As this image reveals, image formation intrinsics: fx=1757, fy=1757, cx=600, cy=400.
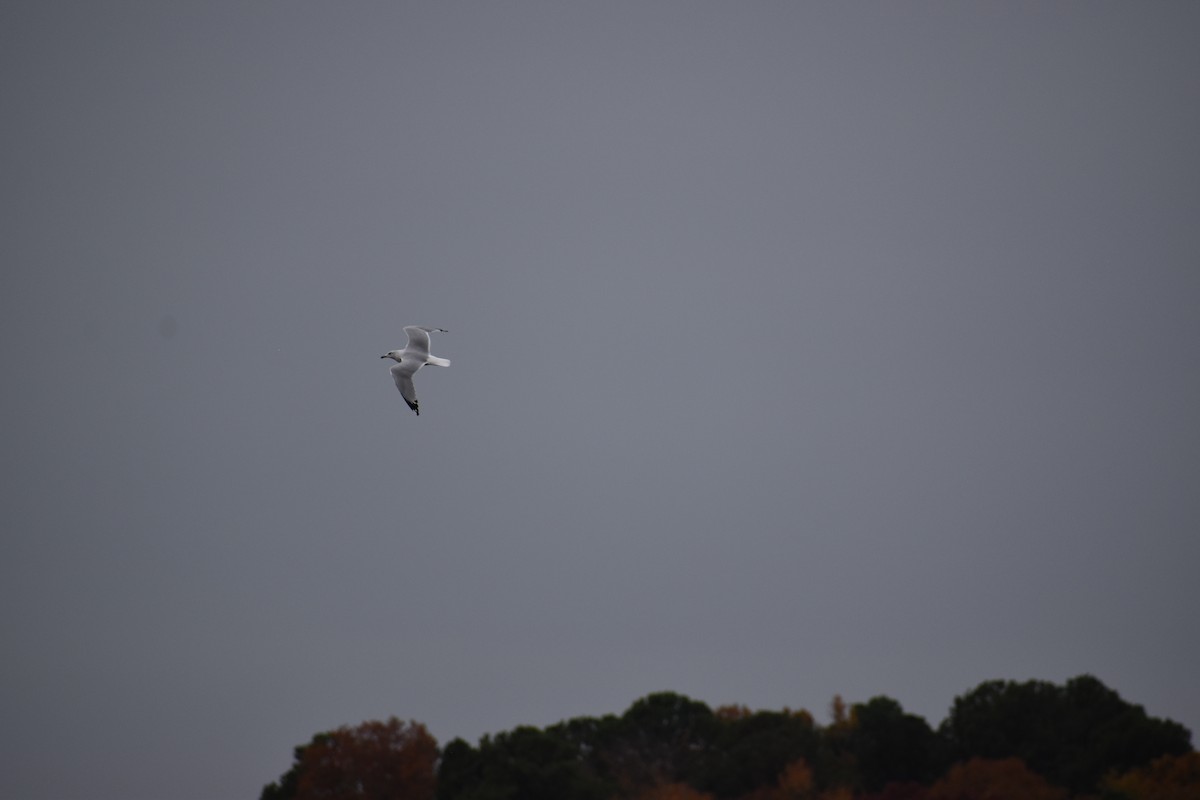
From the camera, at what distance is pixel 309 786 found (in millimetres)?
97938

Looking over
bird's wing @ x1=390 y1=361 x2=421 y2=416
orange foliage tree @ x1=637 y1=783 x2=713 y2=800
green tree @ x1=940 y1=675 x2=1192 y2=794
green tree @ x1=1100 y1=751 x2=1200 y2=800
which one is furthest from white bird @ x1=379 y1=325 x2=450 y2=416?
green tree @ x1=940 y1=675 x2=1192 y2=794

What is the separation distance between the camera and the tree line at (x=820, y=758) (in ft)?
298

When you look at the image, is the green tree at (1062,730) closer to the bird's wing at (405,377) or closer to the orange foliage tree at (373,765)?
the orange foliage tree at (373,765)

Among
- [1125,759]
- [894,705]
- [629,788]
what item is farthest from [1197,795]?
[629,788]

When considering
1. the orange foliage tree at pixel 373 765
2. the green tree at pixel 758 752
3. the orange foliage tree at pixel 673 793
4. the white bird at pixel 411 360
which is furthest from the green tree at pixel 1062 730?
the white bird at pixel 411 360

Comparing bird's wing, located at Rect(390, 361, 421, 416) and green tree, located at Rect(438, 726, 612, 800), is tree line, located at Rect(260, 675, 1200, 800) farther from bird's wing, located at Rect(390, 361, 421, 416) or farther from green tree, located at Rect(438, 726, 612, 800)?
bird's wing, located at Rect(390, 361, 421, 416)

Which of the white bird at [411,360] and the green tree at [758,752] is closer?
the white bird at [411,360]

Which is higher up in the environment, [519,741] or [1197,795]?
[519,741]

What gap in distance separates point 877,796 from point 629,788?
45.5 ft

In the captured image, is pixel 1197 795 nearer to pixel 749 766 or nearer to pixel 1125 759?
pixel 1125 759

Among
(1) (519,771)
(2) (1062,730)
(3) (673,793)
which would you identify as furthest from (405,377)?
(2) (1062,730)

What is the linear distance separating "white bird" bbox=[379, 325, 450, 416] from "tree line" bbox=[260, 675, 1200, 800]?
31935 mm

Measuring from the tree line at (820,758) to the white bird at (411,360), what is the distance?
1257 inches

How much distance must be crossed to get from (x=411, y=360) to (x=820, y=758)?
134 ft
